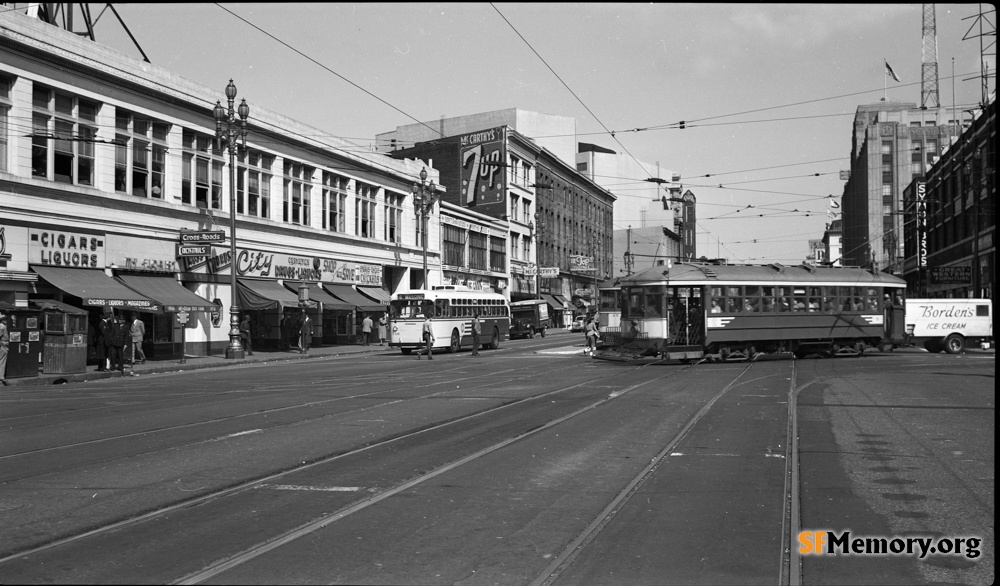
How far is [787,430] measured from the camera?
38.3 feet

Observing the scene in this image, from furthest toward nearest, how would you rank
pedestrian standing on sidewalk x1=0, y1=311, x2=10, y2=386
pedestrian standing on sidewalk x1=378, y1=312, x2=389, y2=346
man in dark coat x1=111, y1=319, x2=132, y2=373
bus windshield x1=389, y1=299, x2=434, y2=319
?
pedestrian standing on sidewalk x1=378, y1=312, x2=389, y2=346 < bus windshield x1=389, y1=299, x2=434, y2=319 < man in dark coat x1=111, y1=319, x2=132, y2=373 < pedestrian standing on sidewalk x1=0, y1=311, x2=10, y2=386

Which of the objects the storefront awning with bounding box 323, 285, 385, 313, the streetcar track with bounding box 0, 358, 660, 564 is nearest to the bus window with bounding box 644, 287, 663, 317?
the streetcar track with bounding box 0, 358, 660, 564

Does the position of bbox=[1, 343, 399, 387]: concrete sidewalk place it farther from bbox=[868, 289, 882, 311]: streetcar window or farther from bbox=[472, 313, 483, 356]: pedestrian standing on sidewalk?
bbox=[868, 289, 882, 311]: streetcar window

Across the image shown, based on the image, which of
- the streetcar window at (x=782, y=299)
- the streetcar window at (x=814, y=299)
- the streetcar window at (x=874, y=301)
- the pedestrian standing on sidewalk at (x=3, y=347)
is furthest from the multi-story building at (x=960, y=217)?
the pedestrian standing on sidewalk at (x=3, y=347)

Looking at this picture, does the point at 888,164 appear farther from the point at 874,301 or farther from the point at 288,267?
the point at 288,267

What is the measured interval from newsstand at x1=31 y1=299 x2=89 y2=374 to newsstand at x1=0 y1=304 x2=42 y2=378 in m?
0.46

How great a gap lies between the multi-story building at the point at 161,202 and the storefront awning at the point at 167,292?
8 centimetres

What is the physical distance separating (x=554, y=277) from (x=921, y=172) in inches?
2065

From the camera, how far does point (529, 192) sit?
248 feet

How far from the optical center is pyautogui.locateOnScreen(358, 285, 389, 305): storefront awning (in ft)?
156

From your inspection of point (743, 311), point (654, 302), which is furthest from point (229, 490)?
point (743, 311)

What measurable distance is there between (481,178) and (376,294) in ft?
80.9

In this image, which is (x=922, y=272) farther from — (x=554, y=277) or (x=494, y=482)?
(x=494, y=482)

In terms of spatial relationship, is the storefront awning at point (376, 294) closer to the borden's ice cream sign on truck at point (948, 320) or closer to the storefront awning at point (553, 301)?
the borden's ice cream sign on truck at point (948, 320)
